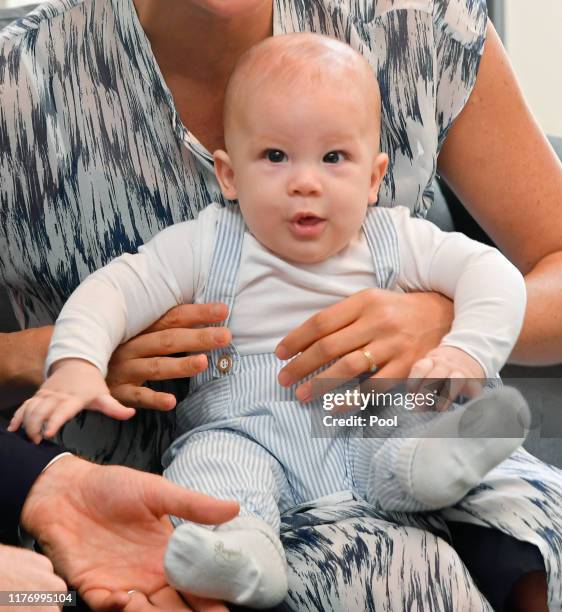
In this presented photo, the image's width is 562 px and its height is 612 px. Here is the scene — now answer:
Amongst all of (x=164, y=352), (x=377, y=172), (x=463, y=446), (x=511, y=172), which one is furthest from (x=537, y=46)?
(x=463, y=446)

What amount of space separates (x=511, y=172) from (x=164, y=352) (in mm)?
546

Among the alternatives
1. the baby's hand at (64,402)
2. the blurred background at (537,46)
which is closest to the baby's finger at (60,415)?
the baby's hand at (64,402)

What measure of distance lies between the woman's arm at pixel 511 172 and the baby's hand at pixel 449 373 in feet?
0.98

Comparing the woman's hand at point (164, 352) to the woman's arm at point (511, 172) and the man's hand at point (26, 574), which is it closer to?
the man's hand at point (26, 574)

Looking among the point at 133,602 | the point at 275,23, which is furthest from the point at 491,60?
the point at 133,602

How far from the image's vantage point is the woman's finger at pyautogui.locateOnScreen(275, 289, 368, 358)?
119cm

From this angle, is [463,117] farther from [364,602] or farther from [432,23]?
[364,602]

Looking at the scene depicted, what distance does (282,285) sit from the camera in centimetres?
125

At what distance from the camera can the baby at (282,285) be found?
110 cm

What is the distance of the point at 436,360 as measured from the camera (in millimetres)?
1090

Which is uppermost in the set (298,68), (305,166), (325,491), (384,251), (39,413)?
(298,68)

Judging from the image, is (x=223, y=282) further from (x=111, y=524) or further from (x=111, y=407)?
(x=111, y=524)

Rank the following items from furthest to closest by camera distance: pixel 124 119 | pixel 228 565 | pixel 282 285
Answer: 1. pixel 124 119
2. pixel 282 285
3. pixel 228 565

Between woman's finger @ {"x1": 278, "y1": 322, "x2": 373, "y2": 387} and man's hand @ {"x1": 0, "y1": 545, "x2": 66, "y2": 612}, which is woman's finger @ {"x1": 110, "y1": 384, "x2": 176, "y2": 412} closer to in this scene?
woman's finger @ {"x1": 278, "y1": 322, "x2": 373, "y2": 387}
